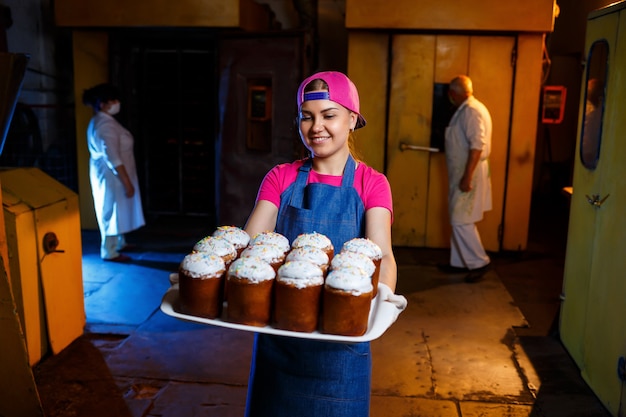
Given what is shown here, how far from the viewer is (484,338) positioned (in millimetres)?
4551

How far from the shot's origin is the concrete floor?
355 cm

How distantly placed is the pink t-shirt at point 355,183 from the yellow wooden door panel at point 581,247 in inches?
84.0

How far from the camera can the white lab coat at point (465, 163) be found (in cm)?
579

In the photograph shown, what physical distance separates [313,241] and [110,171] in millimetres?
4668

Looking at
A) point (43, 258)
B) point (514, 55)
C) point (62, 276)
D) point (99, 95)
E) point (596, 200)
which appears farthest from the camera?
point (514, 55)

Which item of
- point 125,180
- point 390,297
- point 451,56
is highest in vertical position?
point 451,56

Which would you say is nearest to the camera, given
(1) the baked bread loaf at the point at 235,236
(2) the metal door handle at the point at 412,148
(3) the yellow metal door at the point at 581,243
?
(1) the baked bread loaf at the point at 235,236

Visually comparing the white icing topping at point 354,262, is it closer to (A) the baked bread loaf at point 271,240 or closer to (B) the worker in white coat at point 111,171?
Answer: (A) the baked bread loaf at point 271,240

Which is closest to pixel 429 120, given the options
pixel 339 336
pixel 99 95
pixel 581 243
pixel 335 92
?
pixel 581 243

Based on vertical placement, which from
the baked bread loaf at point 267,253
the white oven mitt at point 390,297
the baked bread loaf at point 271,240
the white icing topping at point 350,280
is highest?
the baked bread loaf at point 271,240

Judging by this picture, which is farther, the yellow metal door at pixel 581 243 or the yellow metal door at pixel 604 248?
the yellow metal door at pixel 581 243

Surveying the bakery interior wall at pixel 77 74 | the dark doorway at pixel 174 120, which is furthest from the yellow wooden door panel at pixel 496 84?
the dark doorway at pixel 174 120

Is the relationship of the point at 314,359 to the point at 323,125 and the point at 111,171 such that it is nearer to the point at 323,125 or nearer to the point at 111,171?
the point at 323,125

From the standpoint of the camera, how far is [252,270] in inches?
75.9
